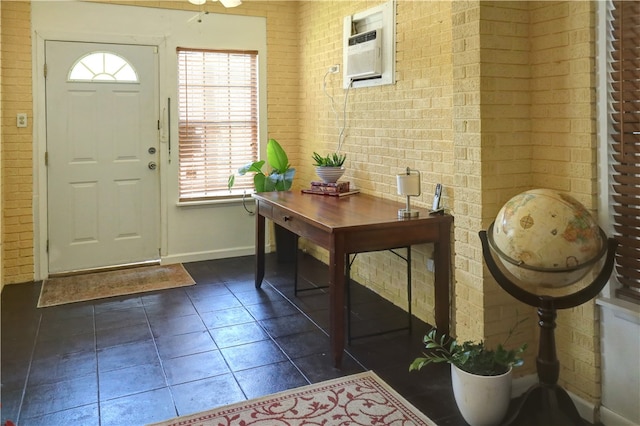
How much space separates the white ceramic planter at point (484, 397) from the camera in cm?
222

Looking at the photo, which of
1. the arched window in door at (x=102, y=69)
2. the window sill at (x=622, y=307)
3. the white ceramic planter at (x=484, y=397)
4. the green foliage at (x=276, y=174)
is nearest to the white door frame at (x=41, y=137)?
the arched window in door at (x=102, y=69)

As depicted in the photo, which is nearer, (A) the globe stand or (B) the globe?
(B) the globe

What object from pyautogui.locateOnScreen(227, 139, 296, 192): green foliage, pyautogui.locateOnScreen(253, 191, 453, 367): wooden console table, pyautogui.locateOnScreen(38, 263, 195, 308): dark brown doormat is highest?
pyautogui.locateOnScreen(227, 139, 296, 192): green foliage

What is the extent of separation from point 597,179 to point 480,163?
49 centimetres

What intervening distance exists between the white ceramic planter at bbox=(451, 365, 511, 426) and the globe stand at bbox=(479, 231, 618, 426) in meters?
0.07

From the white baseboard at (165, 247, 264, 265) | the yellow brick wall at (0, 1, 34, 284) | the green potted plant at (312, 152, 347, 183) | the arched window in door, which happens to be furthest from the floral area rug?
the arched window in door

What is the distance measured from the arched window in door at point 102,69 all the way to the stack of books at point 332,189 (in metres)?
2.08

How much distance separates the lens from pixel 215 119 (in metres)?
5.27

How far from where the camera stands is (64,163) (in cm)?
469

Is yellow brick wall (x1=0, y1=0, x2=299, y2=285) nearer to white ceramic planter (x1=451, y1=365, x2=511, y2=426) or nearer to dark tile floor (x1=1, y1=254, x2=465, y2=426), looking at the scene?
dark tile floor (x1=1, y1=254, x2=465, y2=426)

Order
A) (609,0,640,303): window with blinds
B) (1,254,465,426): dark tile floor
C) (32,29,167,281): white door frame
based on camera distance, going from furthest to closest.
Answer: (32,29,167,281): white door frame
(1,254,465,426): dark tile floor
(609,0,640,303): window with blinds

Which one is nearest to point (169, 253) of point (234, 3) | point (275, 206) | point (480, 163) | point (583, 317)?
point (275, 206)

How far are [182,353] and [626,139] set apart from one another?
2.57m

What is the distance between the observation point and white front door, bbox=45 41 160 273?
4.64 meters
